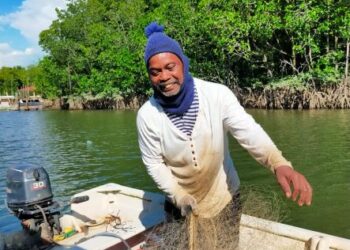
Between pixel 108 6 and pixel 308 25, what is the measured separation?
28.4 meters

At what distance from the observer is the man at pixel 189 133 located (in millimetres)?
2443

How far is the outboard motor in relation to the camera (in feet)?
12.7

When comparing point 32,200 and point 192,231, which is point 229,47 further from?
point 192,231

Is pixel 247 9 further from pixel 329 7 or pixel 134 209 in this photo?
pixel 134 209

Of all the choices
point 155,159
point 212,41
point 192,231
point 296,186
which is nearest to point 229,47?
point 212,41

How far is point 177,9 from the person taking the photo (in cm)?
2780

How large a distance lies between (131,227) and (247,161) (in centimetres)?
678

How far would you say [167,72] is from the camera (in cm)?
243

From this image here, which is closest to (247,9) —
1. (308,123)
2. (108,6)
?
(308,123)

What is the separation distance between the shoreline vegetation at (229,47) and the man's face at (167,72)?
16227 millimetres

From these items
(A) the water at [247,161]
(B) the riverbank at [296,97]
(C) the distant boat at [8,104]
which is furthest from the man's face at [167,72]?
(C) the distant boat at [8,104]

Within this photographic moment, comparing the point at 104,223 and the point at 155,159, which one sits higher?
the point at 155,159

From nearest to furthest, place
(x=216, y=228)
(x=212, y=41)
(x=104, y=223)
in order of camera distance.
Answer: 1. (x=216, y=228)
2. (x=104, y=223)
3. (x=212, y=41)

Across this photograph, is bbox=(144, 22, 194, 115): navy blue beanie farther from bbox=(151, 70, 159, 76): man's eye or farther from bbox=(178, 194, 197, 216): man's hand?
bbox=(178, 194, 197, 216): man's hand
